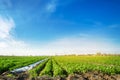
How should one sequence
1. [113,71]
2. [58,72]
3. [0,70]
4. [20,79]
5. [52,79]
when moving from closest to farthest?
[52,79] < [20,79] < [58,72] < [113,71] < [0,70]

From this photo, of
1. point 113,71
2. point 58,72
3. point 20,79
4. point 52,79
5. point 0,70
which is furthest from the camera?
point 0,70

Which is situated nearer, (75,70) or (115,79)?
(115,79)

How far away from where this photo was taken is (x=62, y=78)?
12.0 meters

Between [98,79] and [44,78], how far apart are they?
3940mm

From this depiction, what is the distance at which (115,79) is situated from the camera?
1170 cm

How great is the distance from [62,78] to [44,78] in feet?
4.49

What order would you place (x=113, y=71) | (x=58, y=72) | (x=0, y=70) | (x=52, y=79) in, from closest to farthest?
(x=52, y=79) < (x=58, y=72) < (x=113, y=71) < (x=0, y=70)

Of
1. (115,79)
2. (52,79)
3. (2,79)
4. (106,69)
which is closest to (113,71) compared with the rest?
(106,69)

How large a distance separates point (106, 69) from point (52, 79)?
6600mm

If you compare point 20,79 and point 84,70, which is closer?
A: point 20,79

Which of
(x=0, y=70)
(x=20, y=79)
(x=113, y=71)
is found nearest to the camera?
(x=20, y=79)

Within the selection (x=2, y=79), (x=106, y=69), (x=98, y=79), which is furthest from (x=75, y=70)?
(x=2, y=79)

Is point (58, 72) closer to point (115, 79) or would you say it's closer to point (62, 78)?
point (62, 78)

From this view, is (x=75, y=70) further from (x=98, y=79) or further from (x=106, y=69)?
(x=98, y=79)
